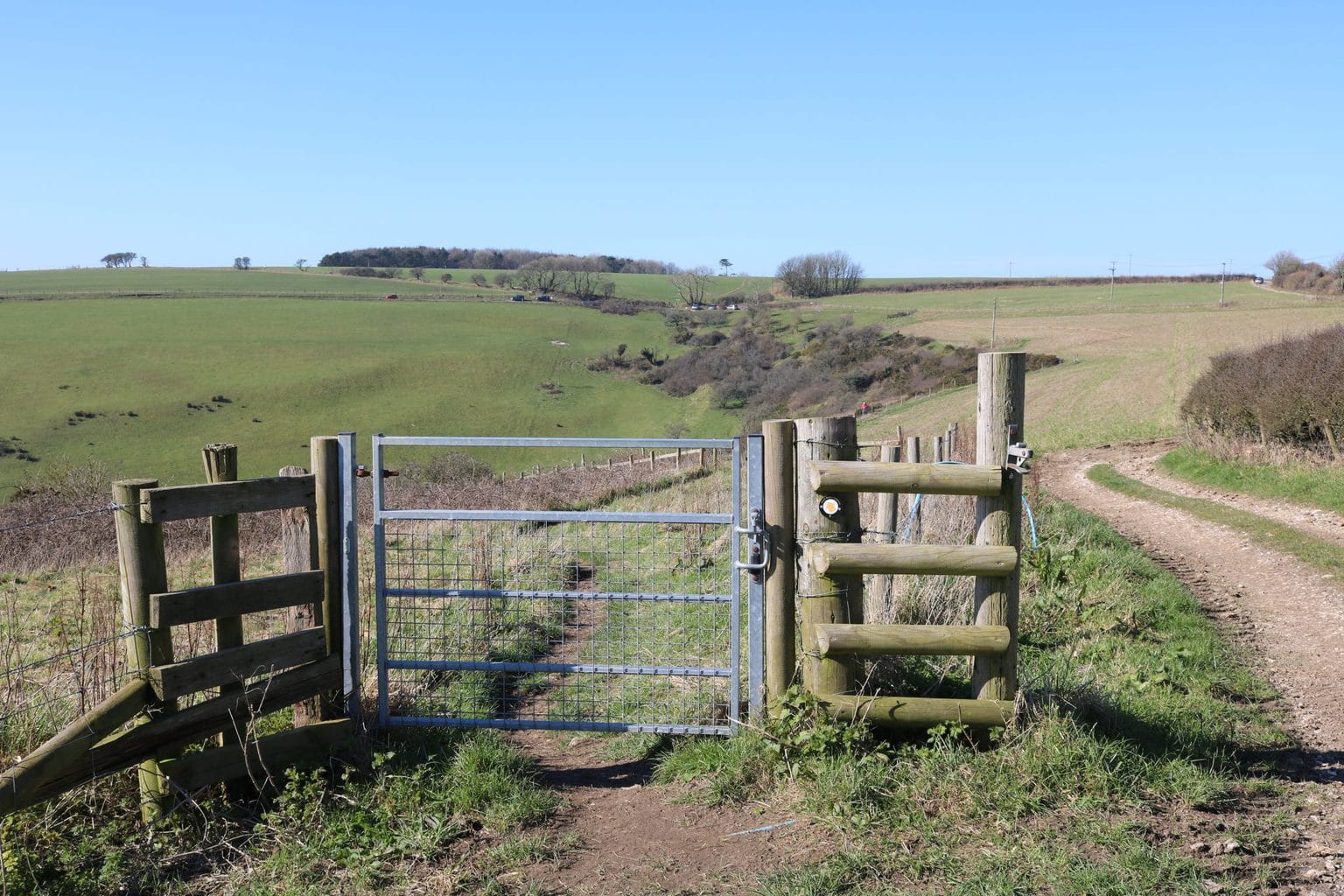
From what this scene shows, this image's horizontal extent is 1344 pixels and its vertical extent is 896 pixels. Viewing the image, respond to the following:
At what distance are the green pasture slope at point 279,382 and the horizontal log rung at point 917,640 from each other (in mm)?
45502

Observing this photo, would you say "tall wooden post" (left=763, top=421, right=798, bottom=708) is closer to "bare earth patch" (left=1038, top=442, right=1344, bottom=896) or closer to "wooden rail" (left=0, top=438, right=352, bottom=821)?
"bare earth patch" (left=1038, top=442, right=1344, bottom=896)

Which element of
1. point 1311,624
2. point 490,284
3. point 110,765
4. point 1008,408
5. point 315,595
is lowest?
point 1311,624

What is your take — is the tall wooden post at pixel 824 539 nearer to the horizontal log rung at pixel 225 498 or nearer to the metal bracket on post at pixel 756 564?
the metal bracket on post at pixel 756 564

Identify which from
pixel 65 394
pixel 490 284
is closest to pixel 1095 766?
pixel 65 394

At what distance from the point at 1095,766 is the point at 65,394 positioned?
226ft

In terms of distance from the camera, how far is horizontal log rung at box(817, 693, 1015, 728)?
524 cm

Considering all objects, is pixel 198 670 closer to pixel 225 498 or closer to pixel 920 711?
pixel 225 498

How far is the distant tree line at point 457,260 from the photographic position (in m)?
148

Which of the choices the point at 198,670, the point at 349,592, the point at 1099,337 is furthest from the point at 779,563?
the point at 1099,337

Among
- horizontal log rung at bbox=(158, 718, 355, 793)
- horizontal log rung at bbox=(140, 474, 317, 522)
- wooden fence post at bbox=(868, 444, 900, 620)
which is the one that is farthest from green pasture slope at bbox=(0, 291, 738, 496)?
horizontal log rung at bbox=(158, 718, 355, 793)

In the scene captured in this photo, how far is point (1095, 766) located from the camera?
4867 mm

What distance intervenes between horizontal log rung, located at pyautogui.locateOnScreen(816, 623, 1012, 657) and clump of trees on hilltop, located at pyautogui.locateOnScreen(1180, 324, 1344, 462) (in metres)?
16.7

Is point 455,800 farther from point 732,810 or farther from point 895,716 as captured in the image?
point 895,716

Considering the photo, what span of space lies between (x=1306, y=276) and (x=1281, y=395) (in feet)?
245
